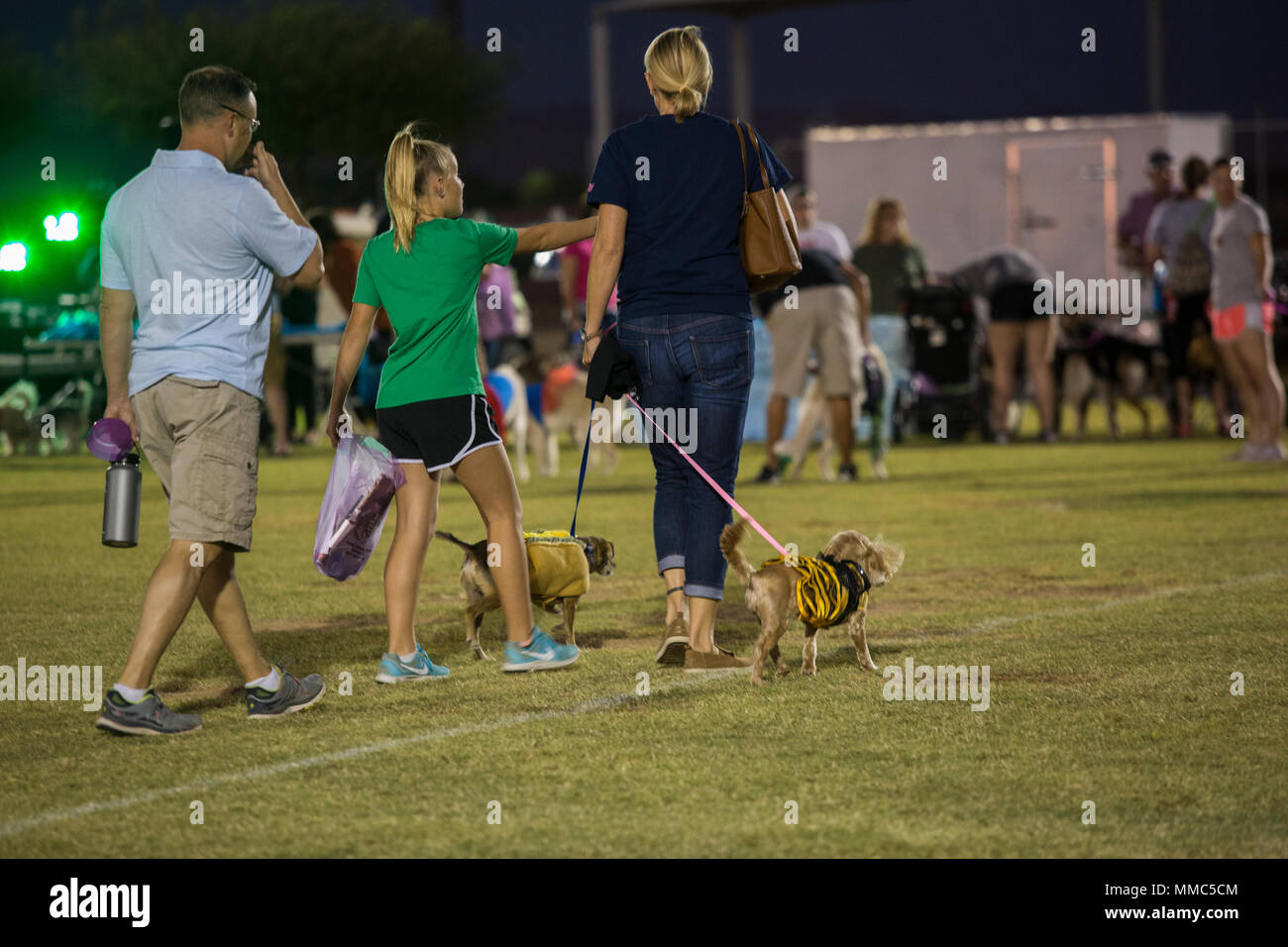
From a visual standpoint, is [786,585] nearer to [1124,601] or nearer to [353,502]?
[353,502]

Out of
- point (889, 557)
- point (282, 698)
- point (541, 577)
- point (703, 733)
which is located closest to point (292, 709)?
point (282, 698)

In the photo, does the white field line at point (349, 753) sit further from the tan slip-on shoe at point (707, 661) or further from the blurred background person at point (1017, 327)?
the blurred background person at point (1017, 327)

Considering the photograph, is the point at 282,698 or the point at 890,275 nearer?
the point at 282,698

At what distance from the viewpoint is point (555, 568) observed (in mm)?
6758

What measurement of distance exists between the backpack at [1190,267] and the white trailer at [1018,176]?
9.71 meters

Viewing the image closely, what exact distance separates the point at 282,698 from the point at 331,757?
26.3 inches

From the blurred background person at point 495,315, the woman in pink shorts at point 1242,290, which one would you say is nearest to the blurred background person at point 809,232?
the blurred background person at point 495,315

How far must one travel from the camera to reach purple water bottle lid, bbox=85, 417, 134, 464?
553cm

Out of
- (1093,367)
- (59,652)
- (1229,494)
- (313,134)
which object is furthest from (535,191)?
(59,652)

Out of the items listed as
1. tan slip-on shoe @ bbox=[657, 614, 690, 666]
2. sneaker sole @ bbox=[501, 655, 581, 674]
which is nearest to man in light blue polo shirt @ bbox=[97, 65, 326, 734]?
sneaker sole @ bbox=[501, 655, 581, 674]

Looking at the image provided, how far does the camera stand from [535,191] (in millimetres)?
83125

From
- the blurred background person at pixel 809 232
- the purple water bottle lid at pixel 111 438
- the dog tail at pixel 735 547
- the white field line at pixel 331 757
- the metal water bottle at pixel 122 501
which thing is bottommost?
the white field line at pixel 331 757

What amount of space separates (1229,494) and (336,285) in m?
8.19

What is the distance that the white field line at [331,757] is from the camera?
4.59 meters
